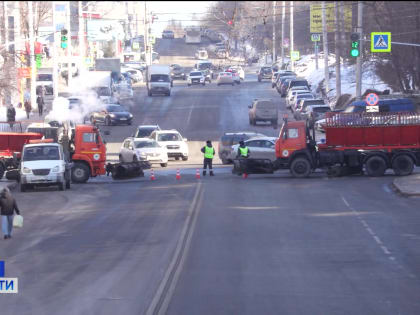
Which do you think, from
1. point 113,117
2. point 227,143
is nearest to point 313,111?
point 113,117

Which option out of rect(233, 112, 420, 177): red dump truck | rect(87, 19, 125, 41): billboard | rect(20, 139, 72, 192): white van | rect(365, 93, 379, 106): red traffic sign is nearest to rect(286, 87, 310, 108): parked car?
rect(365, 93, 379, 106): red traffic sign

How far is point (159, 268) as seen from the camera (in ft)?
47.8

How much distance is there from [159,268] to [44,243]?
4.71m

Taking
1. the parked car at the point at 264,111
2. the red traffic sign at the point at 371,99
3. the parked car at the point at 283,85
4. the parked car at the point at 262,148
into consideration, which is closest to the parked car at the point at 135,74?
the parked car at the point at 283,85

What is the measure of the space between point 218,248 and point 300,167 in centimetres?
1623

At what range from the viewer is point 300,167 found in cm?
3256

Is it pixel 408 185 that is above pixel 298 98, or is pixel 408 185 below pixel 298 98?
below

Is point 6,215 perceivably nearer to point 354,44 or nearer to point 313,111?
point 354,44

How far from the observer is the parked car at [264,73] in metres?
73.9

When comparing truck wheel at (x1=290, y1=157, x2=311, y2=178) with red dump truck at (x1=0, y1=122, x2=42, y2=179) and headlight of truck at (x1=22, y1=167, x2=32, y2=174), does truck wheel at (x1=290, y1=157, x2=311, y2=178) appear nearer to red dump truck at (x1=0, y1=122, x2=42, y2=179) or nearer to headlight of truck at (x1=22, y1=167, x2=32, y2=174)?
headlight of truck at (x1=22, y1=167, x2=32, y2=174)

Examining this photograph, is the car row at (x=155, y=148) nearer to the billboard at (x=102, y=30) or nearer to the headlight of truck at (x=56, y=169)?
the headlight of truck at (x=56, y=169)

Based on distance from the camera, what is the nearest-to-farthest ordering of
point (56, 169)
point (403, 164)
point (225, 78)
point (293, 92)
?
point (56, 169) → point (403, 164) → point (293, 92) → point (225, 78)

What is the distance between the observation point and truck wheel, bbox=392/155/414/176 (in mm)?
31859

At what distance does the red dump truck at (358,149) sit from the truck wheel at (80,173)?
6383 mm
